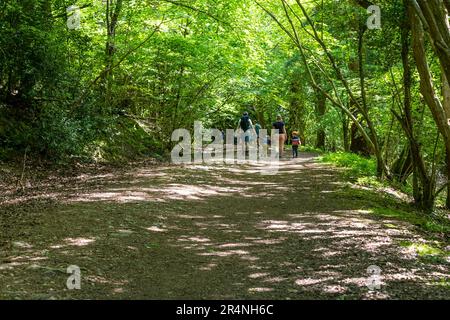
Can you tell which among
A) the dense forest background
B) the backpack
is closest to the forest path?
the dense forest background

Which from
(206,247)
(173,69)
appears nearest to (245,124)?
(173,69)

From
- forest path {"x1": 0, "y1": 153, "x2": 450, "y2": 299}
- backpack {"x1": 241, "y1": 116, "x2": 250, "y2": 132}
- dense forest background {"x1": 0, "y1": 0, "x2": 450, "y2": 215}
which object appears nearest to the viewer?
forest path {"x1": 0, "y1": 153, "x2": 450, "y2": 299}

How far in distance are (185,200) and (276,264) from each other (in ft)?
14.1

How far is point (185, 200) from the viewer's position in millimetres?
9891

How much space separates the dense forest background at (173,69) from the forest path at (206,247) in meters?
2.46

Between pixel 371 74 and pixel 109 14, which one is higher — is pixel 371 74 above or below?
below

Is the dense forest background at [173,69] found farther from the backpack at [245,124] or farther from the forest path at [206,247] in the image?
the forest path at [206,247]

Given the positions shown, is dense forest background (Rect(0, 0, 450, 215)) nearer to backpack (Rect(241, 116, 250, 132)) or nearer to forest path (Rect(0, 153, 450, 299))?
backpack (Rect(241, 116, 250, 132))

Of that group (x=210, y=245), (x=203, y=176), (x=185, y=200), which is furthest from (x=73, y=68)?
(x=210, y=245)

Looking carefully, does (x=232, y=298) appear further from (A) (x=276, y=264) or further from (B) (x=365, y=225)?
(B) (x=365, y=225)

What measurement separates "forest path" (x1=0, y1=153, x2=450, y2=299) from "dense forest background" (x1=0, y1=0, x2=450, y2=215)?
2.46 m

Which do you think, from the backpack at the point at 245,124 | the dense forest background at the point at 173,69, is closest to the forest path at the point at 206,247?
the dense forest background at the point at 173,69

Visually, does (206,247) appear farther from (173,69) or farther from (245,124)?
(245,124)

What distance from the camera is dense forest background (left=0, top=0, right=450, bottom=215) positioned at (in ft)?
36.4
